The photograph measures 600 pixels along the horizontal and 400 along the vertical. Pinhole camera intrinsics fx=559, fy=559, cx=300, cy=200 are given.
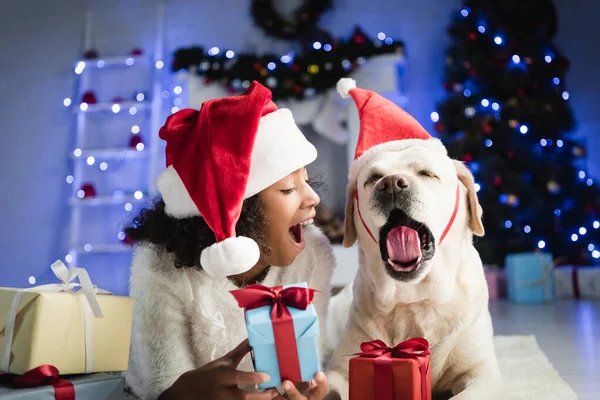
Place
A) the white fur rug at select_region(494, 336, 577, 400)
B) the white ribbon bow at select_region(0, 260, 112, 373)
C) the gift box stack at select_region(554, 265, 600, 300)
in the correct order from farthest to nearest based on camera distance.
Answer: the gift box stack at select_region(554, 265, 600, 300), the white fur rug at select_region(494, 336, 577, 400), the white ribbon bow at select_region(0, 260, 112, 373)

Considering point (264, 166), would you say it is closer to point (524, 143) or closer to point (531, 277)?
point (531, 277)

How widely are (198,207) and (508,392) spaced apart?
96cm

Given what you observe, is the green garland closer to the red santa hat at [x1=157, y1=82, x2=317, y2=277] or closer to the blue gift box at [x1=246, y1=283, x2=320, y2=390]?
the red santa hat at [x1=157, y1=82, x2=317, y2=277]

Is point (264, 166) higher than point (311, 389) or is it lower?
higher

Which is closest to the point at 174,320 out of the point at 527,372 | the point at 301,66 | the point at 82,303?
the point at 82,303

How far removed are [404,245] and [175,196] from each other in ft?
1.87

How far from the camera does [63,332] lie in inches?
48.3

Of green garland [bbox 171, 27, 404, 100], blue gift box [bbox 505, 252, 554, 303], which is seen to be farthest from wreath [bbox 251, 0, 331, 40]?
blue gift box [bbox 505, 252, 554, 303]

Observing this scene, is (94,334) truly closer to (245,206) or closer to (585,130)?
(245,206)

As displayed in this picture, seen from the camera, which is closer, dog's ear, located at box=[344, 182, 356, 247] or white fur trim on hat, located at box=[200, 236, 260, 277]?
white fur trim on hat, located at box=[200, 236, 260, 277]

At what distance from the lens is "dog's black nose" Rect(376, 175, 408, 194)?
4.25 feet

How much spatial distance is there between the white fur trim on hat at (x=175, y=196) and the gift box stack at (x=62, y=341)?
248mm

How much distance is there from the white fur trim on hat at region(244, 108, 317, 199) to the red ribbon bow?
58 centimetres

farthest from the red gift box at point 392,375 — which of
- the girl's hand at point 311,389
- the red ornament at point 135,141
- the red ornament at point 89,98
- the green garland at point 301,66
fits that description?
the red ornament at point 89,98
